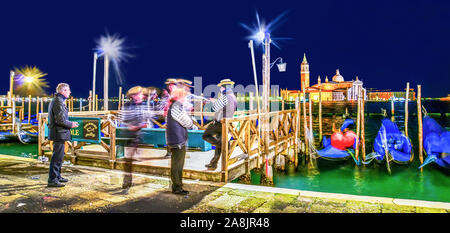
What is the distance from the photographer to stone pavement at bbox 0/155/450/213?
356 centimetres

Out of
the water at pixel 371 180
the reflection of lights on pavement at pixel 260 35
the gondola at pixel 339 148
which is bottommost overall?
the water at pixel 371 180

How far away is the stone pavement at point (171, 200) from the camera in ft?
11.7

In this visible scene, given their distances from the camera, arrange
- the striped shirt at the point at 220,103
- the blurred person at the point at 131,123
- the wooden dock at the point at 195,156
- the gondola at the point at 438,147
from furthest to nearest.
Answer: the gondola at the point at 438,147 < the striped shirt at the point at 220,103 < the wooden dock at the point at 195,156 < the blurred person at the point at 131,123

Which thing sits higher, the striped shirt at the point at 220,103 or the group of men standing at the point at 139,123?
the striped shirt at the point at 220,103

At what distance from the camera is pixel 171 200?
394 centimetres

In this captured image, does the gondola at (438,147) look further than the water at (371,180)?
Yes

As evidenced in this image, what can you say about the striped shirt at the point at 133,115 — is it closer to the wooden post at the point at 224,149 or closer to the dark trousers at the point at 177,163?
the dark trousers at the point at 177,163

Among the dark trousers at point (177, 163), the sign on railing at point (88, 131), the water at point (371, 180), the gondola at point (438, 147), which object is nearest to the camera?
the dark trousers at point (177, 163)

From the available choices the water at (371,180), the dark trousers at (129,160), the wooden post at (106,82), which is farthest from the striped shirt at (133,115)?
the wooden post at (106,82)

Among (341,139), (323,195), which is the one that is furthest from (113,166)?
(341,139)

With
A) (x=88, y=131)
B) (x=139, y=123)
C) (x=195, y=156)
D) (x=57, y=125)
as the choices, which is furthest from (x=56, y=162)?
(x=195, y=156)

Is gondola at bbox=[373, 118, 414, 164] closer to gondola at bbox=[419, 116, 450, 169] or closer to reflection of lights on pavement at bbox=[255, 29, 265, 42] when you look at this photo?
gondola at bbox=[419, 116, 450, 169]

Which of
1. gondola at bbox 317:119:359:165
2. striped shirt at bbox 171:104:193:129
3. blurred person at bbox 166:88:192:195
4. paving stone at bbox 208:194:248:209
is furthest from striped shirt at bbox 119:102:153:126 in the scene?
gondola at bbox 317:119:359:165

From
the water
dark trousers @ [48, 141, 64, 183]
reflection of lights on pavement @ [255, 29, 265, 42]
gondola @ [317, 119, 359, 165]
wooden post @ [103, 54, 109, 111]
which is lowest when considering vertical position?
the water
